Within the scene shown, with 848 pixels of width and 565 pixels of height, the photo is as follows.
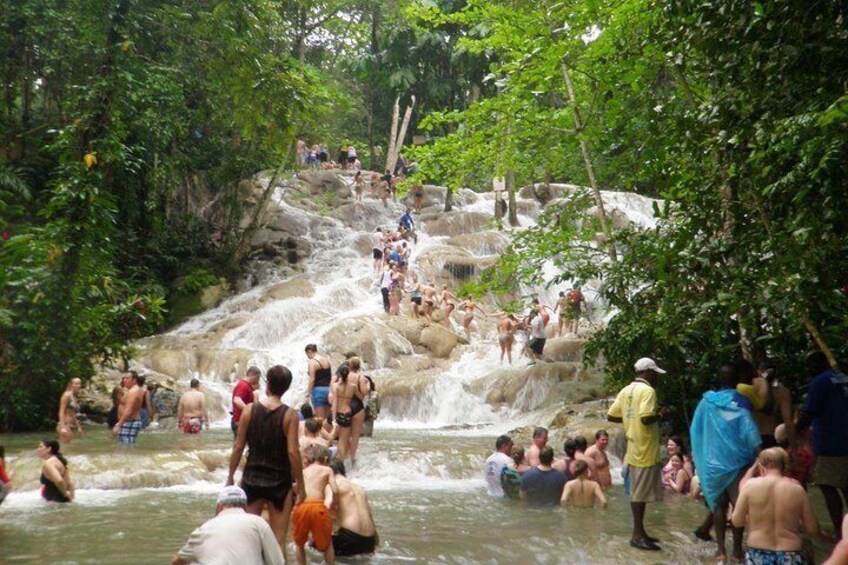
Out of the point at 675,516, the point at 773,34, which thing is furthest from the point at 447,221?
the point at 773,34

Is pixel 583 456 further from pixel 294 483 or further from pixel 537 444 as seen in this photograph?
pixel 294 483

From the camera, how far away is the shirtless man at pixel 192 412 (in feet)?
50.1

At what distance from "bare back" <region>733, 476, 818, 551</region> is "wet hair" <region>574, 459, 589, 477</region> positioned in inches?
179

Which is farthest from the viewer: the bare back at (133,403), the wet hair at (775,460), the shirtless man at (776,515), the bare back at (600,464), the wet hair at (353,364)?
the bare back at (133,403)

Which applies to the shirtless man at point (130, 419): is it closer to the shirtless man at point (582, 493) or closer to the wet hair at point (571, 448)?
the wet hair at point (571, 448)

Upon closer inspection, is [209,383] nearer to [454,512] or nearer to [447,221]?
[454,512]

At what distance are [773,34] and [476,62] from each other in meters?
28.5

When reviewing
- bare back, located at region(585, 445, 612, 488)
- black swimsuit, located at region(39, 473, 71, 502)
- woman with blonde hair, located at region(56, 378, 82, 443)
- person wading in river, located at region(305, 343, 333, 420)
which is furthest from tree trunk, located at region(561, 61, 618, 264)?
woman with blonde hair, located at region(56, 378, 82, 443)

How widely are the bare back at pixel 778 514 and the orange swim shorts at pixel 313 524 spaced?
3248mm

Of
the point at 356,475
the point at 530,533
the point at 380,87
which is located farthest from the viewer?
the point at 380,87

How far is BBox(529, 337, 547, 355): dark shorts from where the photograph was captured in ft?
66.2

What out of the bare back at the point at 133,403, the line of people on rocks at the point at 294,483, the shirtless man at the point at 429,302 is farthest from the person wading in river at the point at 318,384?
the shirtless man at the point at 429,302

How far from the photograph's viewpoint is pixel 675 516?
959cm

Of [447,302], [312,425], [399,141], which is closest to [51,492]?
[312,425]
